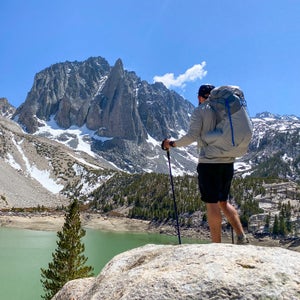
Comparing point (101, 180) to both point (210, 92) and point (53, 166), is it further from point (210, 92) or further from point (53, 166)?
point (210, 92)

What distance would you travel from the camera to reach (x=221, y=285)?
182 inches

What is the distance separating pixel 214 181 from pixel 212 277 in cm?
305

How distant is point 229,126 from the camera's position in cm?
736

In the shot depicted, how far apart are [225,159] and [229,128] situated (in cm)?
65

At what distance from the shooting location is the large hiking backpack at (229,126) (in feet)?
24.1

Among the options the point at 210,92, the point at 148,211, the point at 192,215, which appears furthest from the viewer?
the point at 148,211

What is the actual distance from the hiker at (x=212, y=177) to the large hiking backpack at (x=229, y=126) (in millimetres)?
151

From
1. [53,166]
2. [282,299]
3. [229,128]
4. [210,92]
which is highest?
[53,166]

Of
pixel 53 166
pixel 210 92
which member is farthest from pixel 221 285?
pixel 53 166

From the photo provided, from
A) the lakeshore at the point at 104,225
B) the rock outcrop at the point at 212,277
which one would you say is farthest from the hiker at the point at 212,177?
the lakeshore at the point at 104,225

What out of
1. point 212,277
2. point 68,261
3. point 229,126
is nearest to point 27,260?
point 68,261

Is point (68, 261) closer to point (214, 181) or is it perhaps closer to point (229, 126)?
point (214, 181)

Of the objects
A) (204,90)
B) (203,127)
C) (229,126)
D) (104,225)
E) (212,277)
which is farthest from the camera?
(104,225)

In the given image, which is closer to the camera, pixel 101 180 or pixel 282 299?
pixel 282 299
